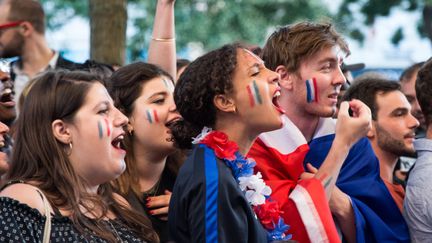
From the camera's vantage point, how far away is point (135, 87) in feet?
13.5

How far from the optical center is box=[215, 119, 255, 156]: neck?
347cm

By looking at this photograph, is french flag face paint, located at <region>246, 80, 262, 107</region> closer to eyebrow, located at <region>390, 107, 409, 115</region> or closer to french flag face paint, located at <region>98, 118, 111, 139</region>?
french flag face paint, located at <region>98, 118, 111, 139</region>

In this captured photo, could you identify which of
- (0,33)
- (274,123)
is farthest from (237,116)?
(0,33)

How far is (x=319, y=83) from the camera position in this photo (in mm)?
3889

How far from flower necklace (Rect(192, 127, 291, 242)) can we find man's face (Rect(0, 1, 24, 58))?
3150 mm

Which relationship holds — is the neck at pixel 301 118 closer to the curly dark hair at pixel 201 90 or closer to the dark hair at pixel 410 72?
the curly dark hair at pixel 201 90

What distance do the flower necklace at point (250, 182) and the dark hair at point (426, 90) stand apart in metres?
1.26

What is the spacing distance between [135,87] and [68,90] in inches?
24.5

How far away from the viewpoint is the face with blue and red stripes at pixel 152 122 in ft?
13.3

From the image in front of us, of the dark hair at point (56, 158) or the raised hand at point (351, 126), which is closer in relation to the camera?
the dark hair at point (56, 158)

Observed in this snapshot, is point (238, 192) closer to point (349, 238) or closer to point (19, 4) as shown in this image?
point (349, 238)

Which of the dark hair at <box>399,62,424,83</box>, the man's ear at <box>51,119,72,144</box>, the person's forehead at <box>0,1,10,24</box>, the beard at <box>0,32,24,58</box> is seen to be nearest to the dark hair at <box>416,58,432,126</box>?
the dark hair at <box>399,62,424,83</box>

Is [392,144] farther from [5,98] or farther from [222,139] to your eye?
[5,98]

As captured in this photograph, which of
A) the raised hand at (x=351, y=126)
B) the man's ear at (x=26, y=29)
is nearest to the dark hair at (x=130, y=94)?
the raised hand at (x=351, y=126)
